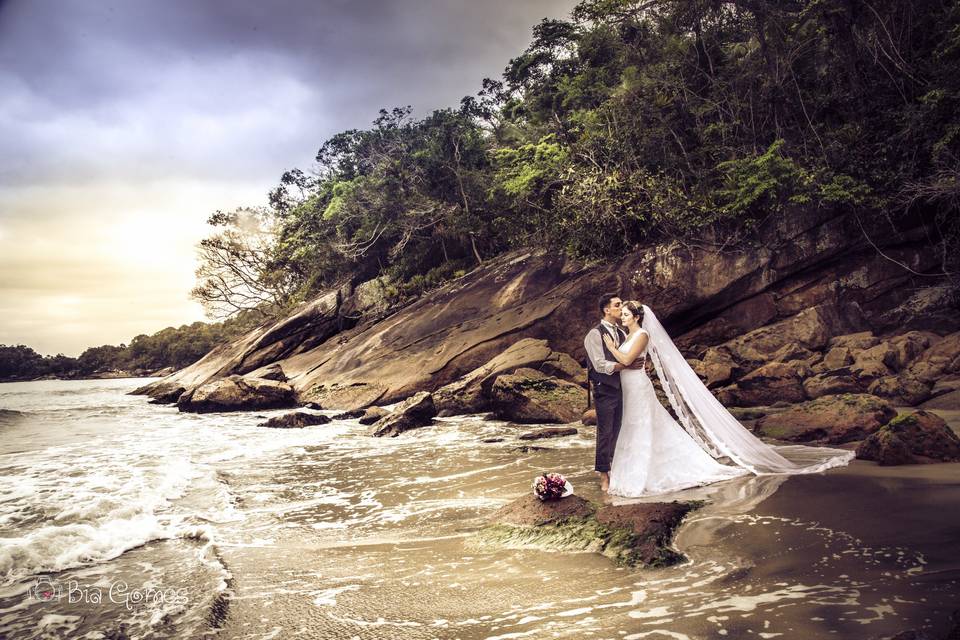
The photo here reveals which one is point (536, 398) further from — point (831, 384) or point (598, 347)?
point (598, 347)

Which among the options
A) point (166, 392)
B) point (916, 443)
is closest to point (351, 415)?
point (916, 443)

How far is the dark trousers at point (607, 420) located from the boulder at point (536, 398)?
536 cm

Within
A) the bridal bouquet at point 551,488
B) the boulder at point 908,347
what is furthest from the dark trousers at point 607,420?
the boulder at point 908,347

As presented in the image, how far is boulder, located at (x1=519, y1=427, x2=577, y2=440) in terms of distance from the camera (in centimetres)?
971

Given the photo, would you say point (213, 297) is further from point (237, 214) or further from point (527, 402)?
point (527, 402)

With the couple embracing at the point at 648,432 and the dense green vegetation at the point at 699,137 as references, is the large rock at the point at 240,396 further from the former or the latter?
the couple embracing at the point at 648,432

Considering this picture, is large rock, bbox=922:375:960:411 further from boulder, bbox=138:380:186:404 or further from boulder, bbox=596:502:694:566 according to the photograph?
boulder, bbox=138:380:186:404

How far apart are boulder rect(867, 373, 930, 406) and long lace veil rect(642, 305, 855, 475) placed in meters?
3.36

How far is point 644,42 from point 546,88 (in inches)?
277

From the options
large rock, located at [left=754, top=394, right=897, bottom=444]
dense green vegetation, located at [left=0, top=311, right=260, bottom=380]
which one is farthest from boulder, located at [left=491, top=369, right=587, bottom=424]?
dense green vegetation, located at [left=0, top=311, right=260, bottom=380]

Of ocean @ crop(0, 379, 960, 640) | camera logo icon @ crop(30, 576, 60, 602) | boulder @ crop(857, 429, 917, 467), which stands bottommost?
camera logo icon @ crop(30, 576, 60, 602)

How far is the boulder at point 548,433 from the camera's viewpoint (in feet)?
31.9

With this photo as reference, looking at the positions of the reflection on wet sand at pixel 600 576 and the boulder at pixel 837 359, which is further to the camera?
the boulder at pixel 837 359

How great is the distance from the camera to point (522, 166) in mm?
19203
